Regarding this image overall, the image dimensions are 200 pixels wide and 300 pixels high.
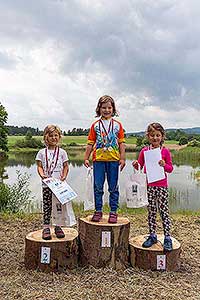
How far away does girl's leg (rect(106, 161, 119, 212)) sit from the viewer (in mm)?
3949

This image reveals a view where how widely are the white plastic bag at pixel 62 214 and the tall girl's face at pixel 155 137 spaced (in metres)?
1.08

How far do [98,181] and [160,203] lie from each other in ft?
2.26

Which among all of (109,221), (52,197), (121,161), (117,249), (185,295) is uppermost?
(121,161)

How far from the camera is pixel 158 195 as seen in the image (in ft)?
12.9

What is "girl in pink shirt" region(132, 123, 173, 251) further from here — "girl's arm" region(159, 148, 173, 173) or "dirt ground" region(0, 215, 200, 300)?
"dirt ground" region(0, 215, 200, 300)

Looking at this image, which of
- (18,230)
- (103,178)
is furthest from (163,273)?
(18,230)

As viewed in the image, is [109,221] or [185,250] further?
[185,250]

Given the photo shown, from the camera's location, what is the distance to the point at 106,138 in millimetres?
3926

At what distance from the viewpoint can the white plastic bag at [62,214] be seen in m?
3.93

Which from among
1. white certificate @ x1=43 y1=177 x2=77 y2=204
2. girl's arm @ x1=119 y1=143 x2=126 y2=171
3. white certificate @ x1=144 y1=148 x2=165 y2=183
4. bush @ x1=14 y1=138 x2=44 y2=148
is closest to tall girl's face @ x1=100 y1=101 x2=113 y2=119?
girl's arm @ x1=119 y1=143 x2=126 y2=171

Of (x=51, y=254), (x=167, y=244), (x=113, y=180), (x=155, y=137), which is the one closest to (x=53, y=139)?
(x=113, y=180)

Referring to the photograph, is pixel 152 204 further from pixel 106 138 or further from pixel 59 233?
pixel 59 233

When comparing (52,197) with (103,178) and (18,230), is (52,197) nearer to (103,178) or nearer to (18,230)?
(103,178)

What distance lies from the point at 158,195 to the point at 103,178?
605mm
